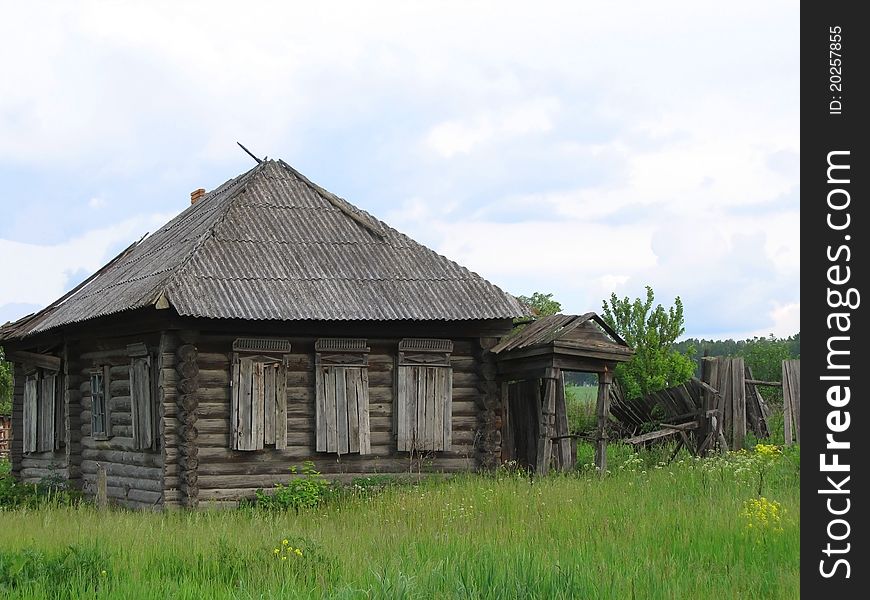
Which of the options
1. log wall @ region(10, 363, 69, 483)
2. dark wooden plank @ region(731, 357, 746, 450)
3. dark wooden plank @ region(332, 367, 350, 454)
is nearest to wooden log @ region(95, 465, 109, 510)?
log wall @ region(10, 363, 69, 483)

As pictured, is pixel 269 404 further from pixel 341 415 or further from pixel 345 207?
pixel 345 207

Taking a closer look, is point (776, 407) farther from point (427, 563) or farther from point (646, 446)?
point (427, 563)

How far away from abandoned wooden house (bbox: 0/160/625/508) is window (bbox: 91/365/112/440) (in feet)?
0.11

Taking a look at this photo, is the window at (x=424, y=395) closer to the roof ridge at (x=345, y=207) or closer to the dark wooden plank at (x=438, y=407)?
the dark wooden plank at (x=438, y=407)

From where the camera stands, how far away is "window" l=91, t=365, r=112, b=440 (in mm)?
17234

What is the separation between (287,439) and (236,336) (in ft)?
5.47

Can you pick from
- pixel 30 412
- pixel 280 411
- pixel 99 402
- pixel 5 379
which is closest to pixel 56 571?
pixel 280 411

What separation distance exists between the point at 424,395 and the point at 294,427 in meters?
2.01

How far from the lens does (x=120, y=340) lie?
16.8 metres

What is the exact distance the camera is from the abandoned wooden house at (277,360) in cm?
1509

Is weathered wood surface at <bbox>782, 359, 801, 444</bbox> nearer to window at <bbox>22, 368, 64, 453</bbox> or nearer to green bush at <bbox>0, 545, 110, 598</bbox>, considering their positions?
window at <bbox>22, 368, 64, 453</bbox>

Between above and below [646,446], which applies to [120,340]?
above

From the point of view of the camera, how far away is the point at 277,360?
1552 centimetres
